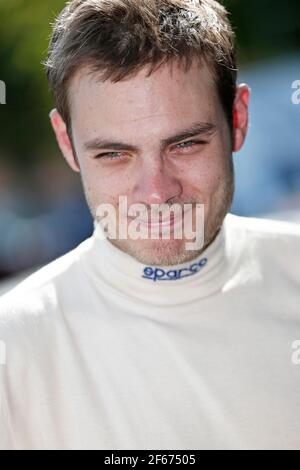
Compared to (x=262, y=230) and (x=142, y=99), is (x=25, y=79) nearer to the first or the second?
(x=262, y=230)

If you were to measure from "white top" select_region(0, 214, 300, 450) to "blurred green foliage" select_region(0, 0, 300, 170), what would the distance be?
74.1 inches

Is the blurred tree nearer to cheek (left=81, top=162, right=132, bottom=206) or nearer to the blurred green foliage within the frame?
the blurred green foliage

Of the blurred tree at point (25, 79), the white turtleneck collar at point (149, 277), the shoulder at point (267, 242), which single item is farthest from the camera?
the blurred tree at point (25, 79)

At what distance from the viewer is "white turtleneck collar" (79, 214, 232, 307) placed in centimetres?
153

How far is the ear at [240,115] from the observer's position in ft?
5.54

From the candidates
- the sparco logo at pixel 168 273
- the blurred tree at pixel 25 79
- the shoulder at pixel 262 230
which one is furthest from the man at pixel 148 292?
the blurred tree at pixel 25 79

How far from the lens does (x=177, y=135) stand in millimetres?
1432

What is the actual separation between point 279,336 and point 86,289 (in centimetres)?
39

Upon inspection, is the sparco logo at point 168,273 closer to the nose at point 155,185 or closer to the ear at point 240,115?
the nose at point 155,185

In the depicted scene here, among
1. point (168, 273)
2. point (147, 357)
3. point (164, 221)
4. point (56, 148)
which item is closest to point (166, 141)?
point (164, 221)

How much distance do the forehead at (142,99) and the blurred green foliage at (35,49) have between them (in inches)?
72.1

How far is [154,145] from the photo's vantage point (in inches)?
55.9

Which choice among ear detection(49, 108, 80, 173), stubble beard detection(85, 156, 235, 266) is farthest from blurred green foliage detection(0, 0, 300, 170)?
stubble beard detection(85, 156, 235, 266)

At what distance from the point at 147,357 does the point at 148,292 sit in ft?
0.43
